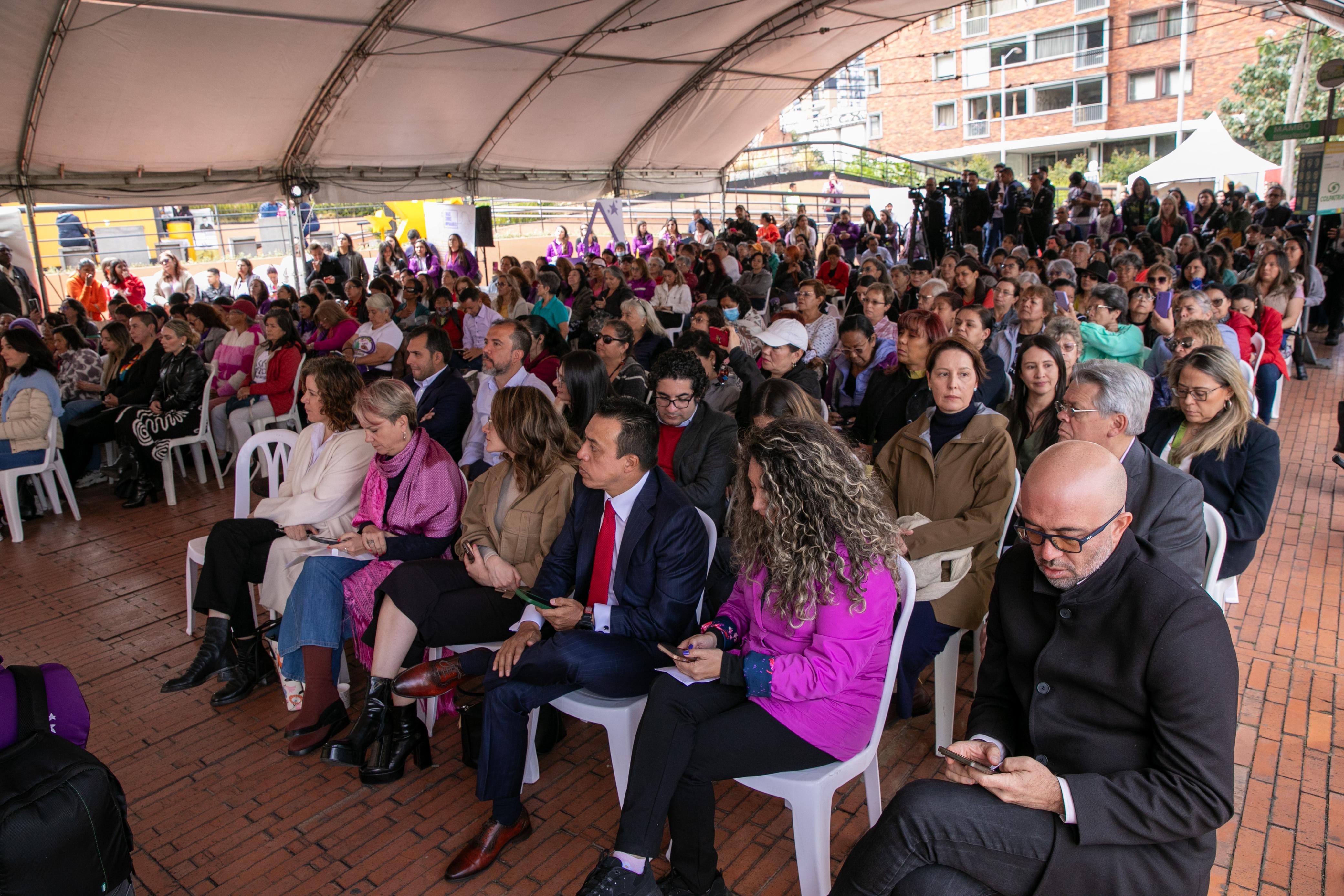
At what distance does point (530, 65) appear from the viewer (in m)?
12.6

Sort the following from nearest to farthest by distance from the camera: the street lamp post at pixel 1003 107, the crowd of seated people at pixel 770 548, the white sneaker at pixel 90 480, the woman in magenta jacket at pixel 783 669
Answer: the crowd of seated people at pixel 770 548 → the woman in magenta jacket at pixel 783 669 → the white sneaker at pixel 90 480 → the street lamp post at pixel 1003 107

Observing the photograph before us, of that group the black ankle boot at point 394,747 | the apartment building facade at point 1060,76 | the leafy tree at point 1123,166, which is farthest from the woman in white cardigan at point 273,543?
the leafy tree at point 1123,166

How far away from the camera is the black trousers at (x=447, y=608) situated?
283cm

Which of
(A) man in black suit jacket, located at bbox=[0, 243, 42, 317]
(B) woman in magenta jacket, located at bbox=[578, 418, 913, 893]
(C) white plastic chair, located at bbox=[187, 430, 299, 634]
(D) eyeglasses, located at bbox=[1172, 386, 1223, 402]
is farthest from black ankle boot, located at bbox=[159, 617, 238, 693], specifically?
(A) man in black suit jacket, located at bbox=[0, 243, 42, 317]

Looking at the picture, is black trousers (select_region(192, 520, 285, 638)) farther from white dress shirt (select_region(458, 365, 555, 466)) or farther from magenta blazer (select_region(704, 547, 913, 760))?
magenta blazer (select_region(704, 547, 913, 760))

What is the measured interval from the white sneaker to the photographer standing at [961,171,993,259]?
1060 centimetres

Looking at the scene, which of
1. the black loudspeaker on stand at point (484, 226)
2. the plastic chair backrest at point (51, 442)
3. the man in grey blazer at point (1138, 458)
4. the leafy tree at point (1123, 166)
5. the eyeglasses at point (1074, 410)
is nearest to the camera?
the man in grey blazer at point (1138, 458)

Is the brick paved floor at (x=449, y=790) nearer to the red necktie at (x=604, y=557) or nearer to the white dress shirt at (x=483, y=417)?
the red necktie at (x=604, y=557)

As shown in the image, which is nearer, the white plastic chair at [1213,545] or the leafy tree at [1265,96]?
the white plastic chair at [1213,545]

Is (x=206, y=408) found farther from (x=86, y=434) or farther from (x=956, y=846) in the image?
(x=956, y=846)

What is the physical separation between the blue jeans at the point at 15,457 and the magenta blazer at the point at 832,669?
5.37 m

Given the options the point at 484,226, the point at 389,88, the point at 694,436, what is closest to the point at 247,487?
the point at 694,436

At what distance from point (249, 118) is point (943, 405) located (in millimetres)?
10860

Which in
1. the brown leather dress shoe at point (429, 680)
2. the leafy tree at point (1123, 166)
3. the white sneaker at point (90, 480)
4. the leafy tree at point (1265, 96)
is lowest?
the white sneaker at point (90, 480)
